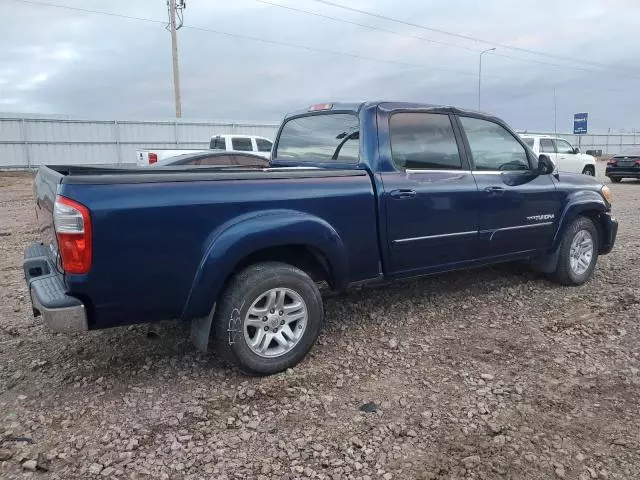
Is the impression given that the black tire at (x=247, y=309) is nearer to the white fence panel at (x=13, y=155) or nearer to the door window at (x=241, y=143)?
the door window at (x=241, y=143)

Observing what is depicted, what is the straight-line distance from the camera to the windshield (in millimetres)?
4395

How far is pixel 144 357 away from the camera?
397 cm

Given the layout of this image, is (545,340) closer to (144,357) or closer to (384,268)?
(384,268)

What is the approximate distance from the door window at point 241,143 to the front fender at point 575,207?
13217 mm

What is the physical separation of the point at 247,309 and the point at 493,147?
2.88 m

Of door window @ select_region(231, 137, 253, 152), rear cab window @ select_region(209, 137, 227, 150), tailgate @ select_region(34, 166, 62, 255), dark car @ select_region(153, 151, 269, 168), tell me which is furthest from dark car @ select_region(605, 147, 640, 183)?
tailgate @ select_region(34, 166, 62, 255)

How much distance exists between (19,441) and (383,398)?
6.71ft

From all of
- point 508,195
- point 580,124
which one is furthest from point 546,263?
point 580,124

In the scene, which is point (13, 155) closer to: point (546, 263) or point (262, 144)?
point (262, 144)

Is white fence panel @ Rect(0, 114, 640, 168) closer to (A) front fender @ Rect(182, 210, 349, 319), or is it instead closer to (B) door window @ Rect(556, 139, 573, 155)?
(B) door window @ Rect(556, 139, 573, 155)

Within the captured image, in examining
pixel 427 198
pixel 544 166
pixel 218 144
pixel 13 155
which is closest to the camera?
pixel 427 198

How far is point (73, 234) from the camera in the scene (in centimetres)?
295

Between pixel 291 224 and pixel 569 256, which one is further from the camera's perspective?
pixel 569 256

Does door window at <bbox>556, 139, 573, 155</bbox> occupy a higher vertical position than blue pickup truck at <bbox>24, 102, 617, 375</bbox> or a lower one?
higher
